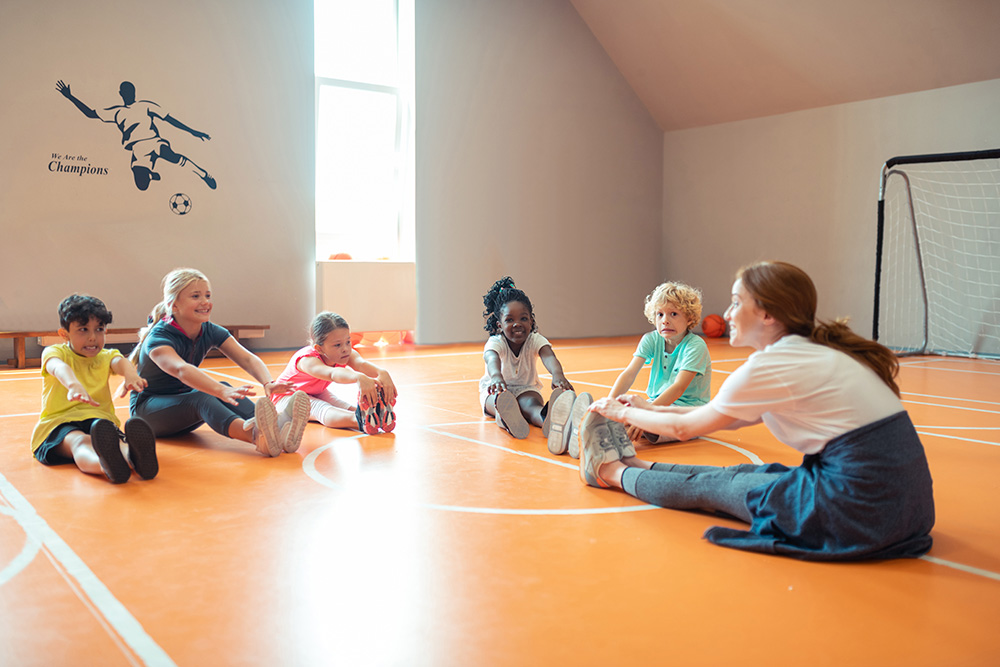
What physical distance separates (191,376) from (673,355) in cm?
200

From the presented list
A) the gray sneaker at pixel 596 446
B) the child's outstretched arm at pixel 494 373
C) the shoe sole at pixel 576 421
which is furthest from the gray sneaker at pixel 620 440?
the child's outstretched arm at pixel 494 373

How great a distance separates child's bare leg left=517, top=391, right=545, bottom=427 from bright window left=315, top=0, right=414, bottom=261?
4.80m

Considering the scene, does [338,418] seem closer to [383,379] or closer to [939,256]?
[383,379]

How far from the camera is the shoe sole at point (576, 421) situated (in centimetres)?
319

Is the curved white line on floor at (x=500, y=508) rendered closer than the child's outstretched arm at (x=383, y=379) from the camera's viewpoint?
Yes

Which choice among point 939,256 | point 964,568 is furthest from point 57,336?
point 939,256

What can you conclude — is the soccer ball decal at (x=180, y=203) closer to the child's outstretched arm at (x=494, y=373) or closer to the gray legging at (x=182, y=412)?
the gray legging at (x=182, y=412)

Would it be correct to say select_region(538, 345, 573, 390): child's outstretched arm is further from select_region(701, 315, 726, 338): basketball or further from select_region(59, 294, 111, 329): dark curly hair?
select_region(701, 315, 726, 338): basketball

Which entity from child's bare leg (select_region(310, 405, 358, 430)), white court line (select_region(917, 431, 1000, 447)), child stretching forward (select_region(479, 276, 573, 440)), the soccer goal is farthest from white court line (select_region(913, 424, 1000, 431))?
the soccer goal

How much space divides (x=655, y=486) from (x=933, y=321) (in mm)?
6693

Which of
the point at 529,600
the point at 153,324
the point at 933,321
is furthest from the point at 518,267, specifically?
the point at 529,600

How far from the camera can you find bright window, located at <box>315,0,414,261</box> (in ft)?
Answer: 27.0

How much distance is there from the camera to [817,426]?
A: 202cm

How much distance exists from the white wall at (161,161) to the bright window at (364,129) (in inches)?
16.1
